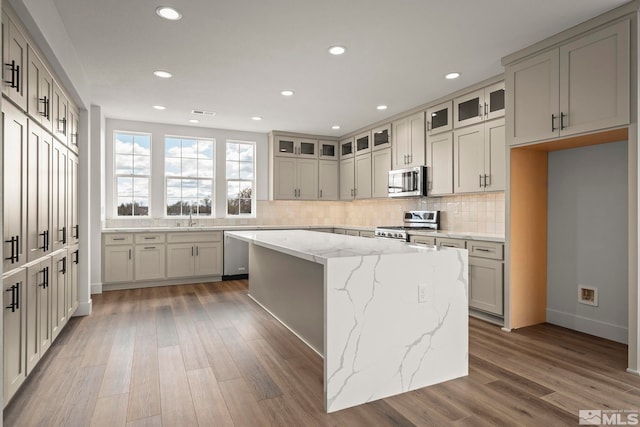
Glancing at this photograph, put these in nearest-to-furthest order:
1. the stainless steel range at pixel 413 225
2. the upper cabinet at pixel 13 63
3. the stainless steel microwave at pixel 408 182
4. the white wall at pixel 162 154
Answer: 1. the upper cabinet at pixel 13 63
2. the stainless steel range at pixel 413 225
3. the stainless steel microwave at pixel 408 182
4. the white wall at pixel 162 154

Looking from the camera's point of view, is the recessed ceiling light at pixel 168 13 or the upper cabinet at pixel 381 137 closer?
the recessed ceiling light at pixel 168 13

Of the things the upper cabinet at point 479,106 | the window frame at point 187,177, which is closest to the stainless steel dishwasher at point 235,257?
the window frame at point 187,177

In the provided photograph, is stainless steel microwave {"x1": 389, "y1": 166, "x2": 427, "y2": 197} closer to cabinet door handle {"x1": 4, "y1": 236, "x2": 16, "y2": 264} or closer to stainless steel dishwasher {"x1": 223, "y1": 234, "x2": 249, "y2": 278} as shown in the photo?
stainless steel dishwasher {"x1": 223, "y1": 234, "x2": 249, "y2": 278}

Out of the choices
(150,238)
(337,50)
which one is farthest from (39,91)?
(150,238)

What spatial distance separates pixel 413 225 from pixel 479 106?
6.43ft

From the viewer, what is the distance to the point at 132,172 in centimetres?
586

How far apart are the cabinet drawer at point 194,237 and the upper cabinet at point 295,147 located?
1739 mm

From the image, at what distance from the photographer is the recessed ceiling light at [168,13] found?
8.52ft

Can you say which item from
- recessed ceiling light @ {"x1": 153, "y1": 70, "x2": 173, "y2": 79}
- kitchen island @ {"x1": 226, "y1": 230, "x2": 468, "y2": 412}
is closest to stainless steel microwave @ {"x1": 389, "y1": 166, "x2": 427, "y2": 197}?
kitchen island @ {"x1": 226, "y1": 230, "x2": 468, "y2": 412}

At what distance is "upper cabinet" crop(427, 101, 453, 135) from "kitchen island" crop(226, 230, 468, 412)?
8.28 ft

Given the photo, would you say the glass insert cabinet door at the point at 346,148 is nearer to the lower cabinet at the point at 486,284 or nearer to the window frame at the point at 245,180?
the window frame at the point at 245,180

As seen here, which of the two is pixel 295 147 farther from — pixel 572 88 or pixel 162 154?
pixel 572 88

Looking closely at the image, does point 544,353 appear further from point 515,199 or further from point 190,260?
point 190,260

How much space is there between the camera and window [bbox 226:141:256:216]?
A: 654cm
